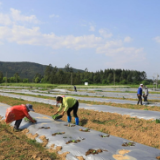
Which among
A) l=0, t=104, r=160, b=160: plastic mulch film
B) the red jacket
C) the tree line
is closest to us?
l=0, t=104, r=160, b=160: plastic mulch film

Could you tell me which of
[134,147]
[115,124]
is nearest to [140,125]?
[115,124]

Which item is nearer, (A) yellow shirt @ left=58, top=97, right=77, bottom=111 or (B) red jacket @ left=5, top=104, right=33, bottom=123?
(B) red jacket @ left=5, top=104, right=33, bottom=123

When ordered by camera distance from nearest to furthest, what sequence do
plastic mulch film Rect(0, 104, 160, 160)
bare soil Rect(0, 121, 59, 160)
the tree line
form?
plastic mulch film Rect(0, 104, 160, 160)
bare soil Rect(0, 121, 59, 160)
the tree line

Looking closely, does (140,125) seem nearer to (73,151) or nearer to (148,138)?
(148,138)

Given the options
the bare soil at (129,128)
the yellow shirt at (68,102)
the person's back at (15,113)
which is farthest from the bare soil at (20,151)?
the bare soil at (129,128)

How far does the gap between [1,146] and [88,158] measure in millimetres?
2674

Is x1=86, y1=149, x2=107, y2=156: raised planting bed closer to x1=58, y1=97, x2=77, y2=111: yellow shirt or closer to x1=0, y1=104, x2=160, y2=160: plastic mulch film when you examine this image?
x1=0, y1=104, x2=160, y2=160: plastic mulch film

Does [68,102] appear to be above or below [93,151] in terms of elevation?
above

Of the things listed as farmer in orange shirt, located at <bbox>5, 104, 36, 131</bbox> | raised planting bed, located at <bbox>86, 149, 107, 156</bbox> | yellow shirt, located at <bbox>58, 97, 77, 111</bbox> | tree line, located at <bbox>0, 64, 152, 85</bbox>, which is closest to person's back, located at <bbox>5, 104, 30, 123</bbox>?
farmer in orange shirt, located at <bbox>5, 104, 36, 131</bbox>

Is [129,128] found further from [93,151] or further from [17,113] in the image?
[17,113]

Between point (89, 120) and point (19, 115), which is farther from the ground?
point (19, 115)

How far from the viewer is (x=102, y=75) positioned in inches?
3196

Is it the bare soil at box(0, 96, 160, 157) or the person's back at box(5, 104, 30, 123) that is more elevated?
the person's back at box(5, 104, 30, 123)

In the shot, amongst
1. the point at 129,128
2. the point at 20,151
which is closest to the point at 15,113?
the point at 20,151
